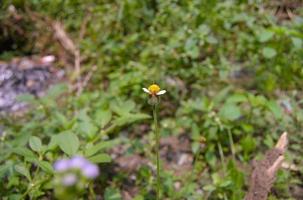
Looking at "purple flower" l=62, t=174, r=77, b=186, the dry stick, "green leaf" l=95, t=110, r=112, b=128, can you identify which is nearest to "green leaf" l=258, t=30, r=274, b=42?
the dry stick

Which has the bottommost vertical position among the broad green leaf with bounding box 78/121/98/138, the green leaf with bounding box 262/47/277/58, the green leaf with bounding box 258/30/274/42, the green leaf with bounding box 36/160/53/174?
the broad green leaf with bounding box 78/121/98/138

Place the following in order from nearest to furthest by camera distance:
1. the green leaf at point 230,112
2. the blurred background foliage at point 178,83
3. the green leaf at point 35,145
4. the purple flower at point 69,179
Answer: the purple flower at point 69,179
the green leaf at point 35,145
the blurred background foliage at point 178,83
the green leaf at point 230,112

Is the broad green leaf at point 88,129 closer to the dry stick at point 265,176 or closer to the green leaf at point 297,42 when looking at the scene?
the dry stick at point 265,176

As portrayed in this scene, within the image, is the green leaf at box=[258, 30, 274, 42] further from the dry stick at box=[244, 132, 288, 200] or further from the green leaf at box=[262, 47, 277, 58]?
the dry stick at box=[244, 132, 288, 200]

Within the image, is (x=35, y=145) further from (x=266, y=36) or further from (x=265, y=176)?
(x=266, y=36)

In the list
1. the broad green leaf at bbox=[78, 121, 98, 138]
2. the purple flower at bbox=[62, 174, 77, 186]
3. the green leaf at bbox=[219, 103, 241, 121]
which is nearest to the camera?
the purple flower at bbox=[62, 174, 77, 186]

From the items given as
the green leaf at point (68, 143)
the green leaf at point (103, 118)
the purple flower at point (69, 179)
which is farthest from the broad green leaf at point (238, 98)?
the purple flower at point (69, 179)

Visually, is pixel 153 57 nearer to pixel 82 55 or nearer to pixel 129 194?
pixel 82 55
